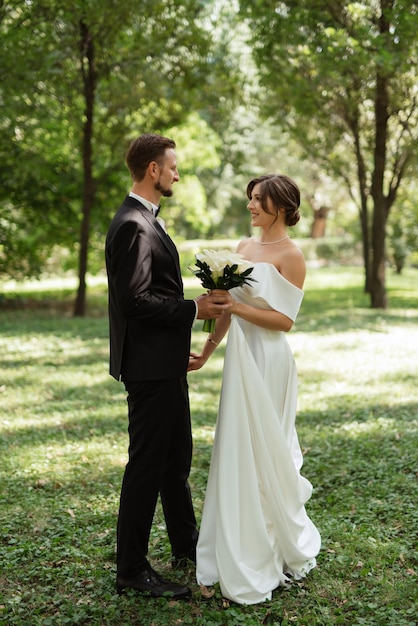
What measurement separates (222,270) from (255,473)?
1168 millimetres

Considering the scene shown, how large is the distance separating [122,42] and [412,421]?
10830 mm

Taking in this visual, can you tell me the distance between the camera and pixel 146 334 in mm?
3703

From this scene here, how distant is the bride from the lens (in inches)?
152

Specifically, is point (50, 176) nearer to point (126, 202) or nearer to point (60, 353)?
point (60, 353)

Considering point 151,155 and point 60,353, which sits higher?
point 151,155

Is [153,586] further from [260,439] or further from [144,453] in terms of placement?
[260,439]

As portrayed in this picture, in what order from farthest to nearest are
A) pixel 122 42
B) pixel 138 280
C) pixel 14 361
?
pixel 122 42 → pixel 14 361 → pixel 138 280

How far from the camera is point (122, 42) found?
14.7 metres

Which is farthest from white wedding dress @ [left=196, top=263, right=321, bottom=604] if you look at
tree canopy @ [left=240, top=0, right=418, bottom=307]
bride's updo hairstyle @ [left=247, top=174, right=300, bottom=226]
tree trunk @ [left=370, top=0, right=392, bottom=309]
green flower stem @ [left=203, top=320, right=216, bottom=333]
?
tree trunk @ [left=370, top=0, right=392, bottom=309]

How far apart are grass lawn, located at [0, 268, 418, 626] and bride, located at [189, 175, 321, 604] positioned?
0.18 metres

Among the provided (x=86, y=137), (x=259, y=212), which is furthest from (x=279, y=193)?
(x=86, y=137)

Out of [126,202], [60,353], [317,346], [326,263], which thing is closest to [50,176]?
[60,353]

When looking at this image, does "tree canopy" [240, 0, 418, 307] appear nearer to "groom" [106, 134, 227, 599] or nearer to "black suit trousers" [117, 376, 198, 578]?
"groom" [106, 134, 227, 599]

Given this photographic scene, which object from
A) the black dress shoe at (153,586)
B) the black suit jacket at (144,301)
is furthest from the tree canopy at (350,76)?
the black dress shoe at (153,586)
